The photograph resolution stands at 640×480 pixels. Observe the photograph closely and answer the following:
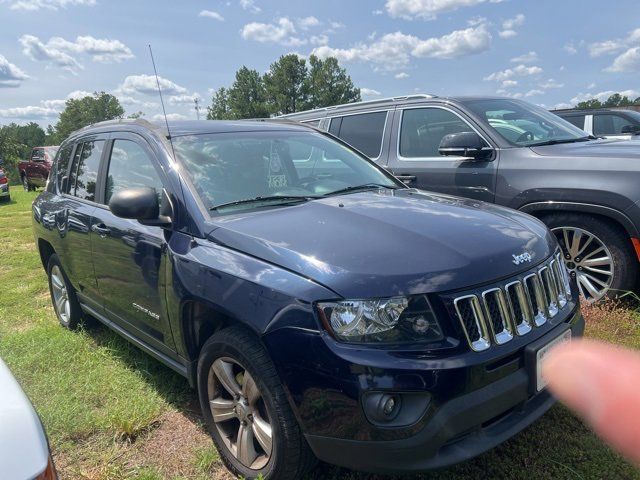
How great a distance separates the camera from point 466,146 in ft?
14.7

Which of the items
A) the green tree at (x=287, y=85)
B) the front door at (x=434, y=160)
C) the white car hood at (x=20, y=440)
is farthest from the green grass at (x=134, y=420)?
the green tree at (x=287, y=85)

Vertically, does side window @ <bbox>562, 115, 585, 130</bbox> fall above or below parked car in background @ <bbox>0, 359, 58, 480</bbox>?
above

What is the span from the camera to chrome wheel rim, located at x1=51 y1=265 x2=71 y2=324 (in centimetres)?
450

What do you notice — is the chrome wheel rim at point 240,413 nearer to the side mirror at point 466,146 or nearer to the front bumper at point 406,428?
the front bumper at point 406,428

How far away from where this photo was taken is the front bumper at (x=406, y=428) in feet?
6.18

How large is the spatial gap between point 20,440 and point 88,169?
2.86 metres

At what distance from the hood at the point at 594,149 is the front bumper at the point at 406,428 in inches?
105

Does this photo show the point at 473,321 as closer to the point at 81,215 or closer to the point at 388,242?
the point at 388,242

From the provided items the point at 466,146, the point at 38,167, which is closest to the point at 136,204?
the point at 466,146

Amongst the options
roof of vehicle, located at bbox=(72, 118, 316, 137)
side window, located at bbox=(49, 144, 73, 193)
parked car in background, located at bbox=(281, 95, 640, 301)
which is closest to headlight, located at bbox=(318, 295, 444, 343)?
roof of vehicle, located at bbox=(72, 118, 316, 137)

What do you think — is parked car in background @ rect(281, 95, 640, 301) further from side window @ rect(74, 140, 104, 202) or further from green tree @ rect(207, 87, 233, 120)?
green tree @ rect(207, 87, 233, 120)

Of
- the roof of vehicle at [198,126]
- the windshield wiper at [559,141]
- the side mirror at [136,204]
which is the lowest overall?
the windshield wiper at [559,141]

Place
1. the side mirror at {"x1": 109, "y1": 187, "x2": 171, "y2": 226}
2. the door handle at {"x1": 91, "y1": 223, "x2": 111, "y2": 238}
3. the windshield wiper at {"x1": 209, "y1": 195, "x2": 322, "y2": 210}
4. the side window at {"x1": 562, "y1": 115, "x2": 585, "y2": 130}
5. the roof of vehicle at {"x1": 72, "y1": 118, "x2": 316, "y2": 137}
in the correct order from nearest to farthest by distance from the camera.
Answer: the side mirror at {"x1": 109, "y1": 187, "x2": 171, "y2": 226}, the windshield wiper at {"x1": 209, "y1": 195, "x2": 322, "y2": 210}, the roof of vehicle at {"x1": 72, "y1": 118, "x2": 316, "y2": 137}, the door handle at {"x1": 91, "y1": 223, "x2": 111, "y2": 238}, the side window at {"x1": 562, "y1": 115, "x2": 585, "y2": 130}

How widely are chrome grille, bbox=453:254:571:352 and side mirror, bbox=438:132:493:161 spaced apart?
2.14m
